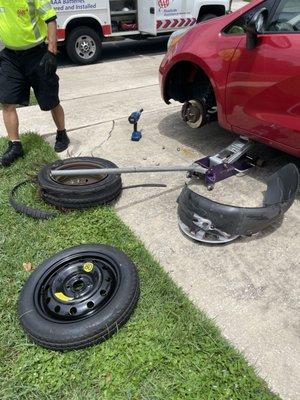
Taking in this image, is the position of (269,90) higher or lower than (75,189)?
higher

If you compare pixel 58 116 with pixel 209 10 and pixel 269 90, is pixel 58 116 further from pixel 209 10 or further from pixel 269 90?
pixel 209 10

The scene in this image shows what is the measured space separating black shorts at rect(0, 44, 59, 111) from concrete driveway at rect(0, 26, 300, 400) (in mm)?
776

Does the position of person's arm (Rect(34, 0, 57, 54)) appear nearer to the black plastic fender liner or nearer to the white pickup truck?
the black plastic fender liner

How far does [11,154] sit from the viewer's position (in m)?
3.91

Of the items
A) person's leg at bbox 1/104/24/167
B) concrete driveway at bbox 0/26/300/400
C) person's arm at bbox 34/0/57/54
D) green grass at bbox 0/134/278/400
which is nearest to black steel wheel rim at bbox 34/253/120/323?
green grass at bbox 0/134/278/400

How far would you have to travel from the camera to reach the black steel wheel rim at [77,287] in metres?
2.17

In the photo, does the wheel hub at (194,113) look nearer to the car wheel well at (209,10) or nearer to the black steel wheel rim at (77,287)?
the black steel wheel rim at (77,287)

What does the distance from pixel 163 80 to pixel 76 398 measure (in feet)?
10.9

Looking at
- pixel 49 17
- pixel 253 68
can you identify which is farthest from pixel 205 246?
pixel 49 17

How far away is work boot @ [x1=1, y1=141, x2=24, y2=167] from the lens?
3.87m

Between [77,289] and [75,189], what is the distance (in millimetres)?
1033

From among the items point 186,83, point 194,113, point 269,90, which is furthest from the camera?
point 186,83

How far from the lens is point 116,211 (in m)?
3.24

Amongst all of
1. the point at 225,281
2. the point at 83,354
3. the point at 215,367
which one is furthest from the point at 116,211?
the point at 215,367
